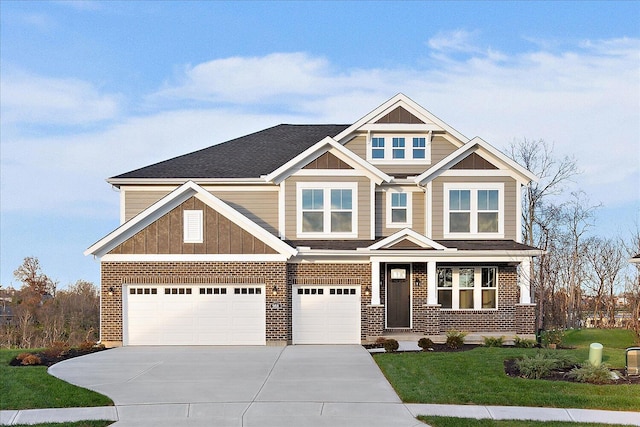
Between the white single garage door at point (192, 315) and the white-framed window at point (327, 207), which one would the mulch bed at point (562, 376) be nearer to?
the white single garage door at point (192, 315)

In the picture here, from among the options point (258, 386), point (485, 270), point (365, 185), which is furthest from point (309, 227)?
point (258, 386)

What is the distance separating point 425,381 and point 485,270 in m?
10.4

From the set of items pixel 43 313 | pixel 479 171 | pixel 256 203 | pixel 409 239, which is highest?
pixel 479 171

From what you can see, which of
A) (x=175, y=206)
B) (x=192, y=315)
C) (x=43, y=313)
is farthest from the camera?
(x=43, y=313)

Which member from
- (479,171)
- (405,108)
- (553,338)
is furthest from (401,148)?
(553,338)

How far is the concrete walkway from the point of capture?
10789 millimetres

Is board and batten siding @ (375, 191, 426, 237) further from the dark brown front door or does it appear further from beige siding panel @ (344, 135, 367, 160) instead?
beige siding panel @ (344, 135, 367, 160)

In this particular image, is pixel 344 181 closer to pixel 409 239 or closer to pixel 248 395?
pixel 409 239

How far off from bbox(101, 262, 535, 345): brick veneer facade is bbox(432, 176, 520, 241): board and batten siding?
1326 mm

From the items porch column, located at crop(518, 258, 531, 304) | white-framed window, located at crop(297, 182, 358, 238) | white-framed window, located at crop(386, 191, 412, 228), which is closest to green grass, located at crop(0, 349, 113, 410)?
white-framed window, located at crop(297, 182, 358, 238)

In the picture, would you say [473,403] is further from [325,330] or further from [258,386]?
[325,330]

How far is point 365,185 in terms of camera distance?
74.1 ft

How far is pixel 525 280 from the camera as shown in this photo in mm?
22000

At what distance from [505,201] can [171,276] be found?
11821mm
